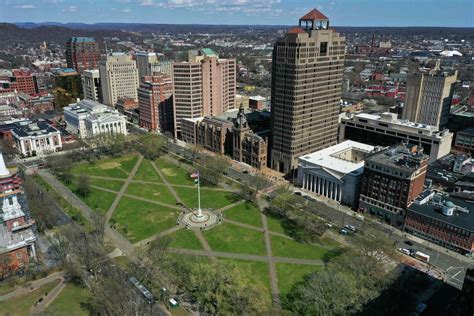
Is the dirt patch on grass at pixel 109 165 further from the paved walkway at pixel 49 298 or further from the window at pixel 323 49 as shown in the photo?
the window at pixel 323 49

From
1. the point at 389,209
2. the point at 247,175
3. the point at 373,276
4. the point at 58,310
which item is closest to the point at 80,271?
the point at 58,310

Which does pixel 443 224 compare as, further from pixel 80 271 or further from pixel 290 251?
pixel 80 271

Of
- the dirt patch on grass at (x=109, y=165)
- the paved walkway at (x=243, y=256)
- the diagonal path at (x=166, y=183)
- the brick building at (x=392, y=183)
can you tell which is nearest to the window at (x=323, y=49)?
the brick building at (x=392, y=183)

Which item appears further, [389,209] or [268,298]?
[389,209]

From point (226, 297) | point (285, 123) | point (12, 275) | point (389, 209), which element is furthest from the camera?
point (285, 123)

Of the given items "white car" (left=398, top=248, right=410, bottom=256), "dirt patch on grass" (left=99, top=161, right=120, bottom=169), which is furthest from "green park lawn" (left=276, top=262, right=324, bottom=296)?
"dirt patch on grass" (left=99, top=161, right=120, bottom=169)

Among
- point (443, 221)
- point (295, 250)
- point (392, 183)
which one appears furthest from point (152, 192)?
point (443, 221)

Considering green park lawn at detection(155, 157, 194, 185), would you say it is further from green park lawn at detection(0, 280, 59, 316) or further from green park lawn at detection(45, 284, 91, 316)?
green park lawn at detection(0, 280, 59, 316)
